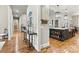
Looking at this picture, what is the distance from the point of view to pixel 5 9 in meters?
2.19

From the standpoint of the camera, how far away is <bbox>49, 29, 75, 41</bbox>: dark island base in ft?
7.63

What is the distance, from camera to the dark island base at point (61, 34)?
2324mm

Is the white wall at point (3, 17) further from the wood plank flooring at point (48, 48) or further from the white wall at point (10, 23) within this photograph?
the wood plank flooring at point (48, 48)

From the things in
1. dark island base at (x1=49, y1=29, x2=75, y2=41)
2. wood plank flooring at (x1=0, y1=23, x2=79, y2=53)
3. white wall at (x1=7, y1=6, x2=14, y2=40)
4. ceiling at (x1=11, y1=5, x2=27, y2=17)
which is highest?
ceiling at (x1=11, y1=5, x2=27, y2=17)

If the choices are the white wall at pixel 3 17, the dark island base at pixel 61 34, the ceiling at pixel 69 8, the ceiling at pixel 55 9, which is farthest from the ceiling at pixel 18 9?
the dark island base at pixel 61 34

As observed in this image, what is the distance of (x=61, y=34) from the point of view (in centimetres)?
237

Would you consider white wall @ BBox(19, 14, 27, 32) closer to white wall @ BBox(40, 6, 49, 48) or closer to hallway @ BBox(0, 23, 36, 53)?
hallway @ BBox(0, 23, 36, 53)

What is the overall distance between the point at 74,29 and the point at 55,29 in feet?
1.36

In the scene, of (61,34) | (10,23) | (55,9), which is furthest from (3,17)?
(61,34)

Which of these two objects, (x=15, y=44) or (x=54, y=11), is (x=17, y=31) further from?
(x=54, y=11)

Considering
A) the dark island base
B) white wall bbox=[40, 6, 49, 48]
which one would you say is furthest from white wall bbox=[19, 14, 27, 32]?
the dark island base

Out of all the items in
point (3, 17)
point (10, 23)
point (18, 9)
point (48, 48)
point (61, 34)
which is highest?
point (18, 9)

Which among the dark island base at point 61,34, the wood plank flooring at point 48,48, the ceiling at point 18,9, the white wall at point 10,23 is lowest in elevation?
the wood plank flooring at point 48,48

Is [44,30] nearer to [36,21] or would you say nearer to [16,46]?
[36,21]
